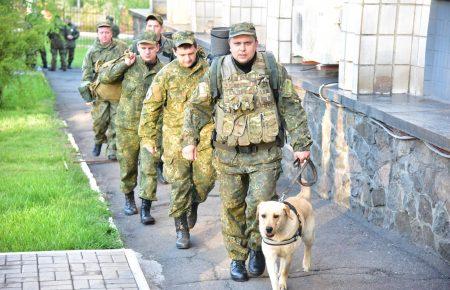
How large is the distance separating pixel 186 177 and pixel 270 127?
1477mm

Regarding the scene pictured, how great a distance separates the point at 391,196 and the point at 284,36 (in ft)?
13.7

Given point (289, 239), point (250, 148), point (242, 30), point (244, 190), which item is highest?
point (242, 30)

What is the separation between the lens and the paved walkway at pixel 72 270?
630cm

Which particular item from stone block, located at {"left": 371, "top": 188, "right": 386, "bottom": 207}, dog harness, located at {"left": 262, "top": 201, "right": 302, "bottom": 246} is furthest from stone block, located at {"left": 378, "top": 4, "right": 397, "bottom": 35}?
dog harness, located at {"left": 262, "top": 201, "right": 302, "bottom": 246}

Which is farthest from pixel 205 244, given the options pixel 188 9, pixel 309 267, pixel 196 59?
pixel 188 9

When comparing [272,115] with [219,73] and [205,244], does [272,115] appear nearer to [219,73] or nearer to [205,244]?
[219,73]

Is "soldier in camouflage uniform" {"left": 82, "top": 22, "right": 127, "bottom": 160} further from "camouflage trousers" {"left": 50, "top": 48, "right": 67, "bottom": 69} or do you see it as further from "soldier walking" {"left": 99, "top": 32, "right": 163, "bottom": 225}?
"camouflage trousers" {"left": 50, "top": 48, "right": 67, "bottom": 69}

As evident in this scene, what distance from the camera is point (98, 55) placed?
1198 centimetres

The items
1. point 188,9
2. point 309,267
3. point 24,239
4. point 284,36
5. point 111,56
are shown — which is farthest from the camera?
point 188,9

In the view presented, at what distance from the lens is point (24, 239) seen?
24.3 ft

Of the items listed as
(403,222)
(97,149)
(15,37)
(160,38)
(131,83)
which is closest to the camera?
(403,222)

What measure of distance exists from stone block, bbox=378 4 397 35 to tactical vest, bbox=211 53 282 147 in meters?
2.40

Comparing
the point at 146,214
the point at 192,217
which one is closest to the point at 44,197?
the point at 146,214

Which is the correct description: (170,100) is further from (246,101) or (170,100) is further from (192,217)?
(246,101)
